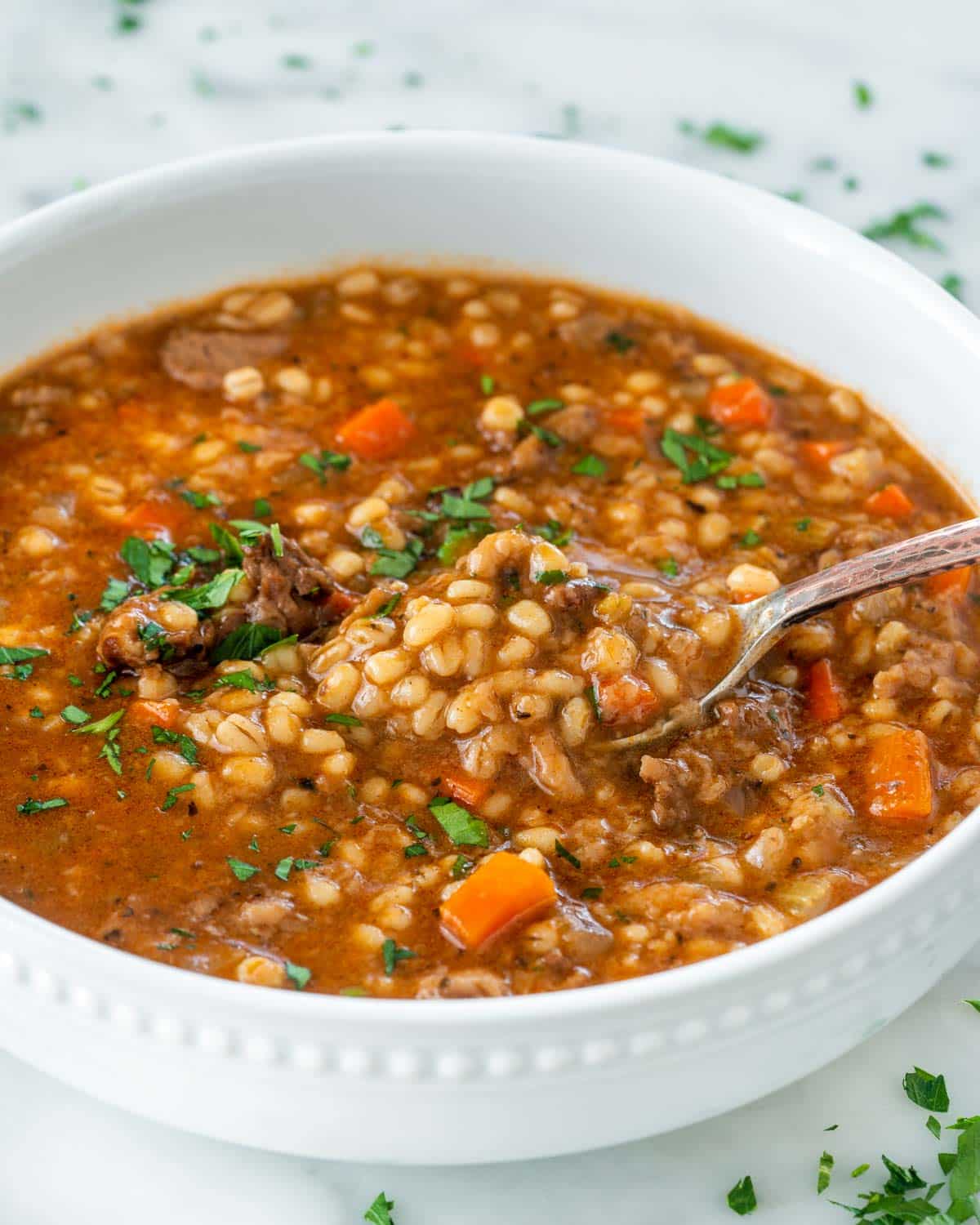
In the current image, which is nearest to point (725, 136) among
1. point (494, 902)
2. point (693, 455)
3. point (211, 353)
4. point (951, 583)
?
point (693, 455)

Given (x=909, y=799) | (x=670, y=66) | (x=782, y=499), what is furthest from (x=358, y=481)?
(x=670, y=66)

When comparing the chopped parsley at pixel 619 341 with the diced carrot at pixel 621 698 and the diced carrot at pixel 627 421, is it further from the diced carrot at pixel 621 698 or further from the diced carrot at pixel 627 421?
the diced carrot at pixel 621 698

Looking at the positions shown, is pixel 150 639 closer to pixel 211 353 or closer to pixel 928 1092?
pixel 211 353

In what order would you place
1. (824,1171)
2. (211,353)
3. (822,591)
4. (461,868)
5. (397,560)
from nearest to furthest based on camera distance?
(824,1171) < (461,868) < (822,591) < (397,560) < (211,353)

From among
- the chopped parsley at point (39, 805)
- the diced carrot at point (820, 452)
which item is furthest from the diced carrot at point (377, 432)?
the chopped parsley at point (39, 805)

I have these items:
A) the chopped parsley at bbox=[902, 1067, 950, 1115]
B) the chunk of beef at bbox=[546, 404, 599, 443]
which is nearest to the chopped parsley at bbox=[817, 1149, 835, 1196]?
the chopped parsley at bbox=[902, 1067, 950, 1115]

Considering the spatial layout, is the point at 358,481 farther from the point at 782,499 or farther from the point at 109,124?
the point at 109,124
